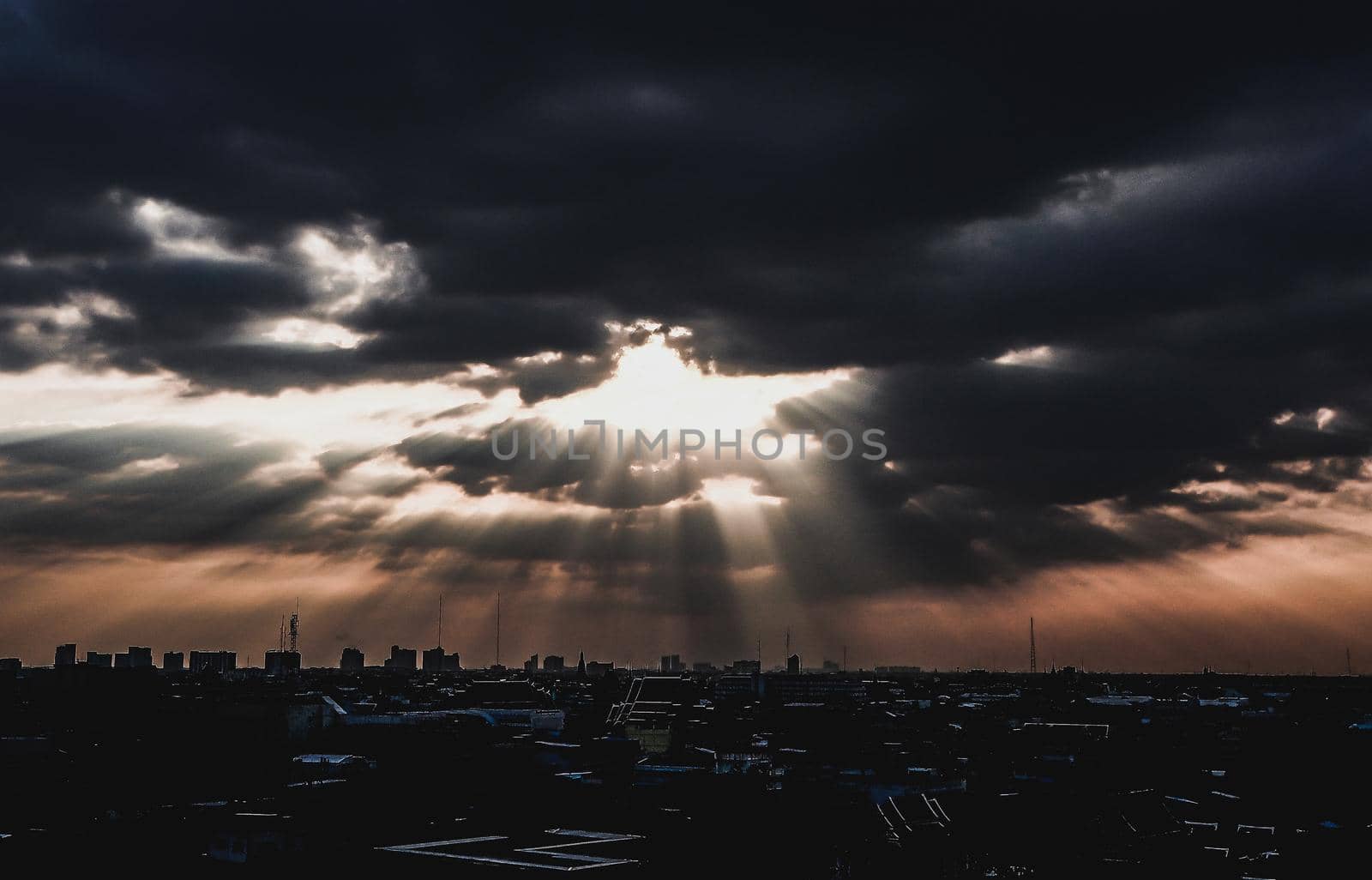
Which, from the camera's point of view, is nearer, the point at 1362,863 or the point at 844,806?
the point at 1362,863

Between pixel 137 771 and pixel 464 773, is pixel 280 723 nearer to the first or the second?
pixel 137 771

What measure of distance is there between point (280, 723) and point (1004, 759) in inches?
4431

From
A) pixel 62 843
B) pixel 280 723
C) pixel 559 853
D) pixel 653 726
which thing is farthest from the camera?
pixel 653 726

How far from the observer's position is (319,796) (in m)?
117

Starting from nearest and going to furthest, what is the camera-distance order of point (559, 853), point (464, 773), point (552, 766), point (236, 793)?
point (559, 853) < point (236, 793) < point (464, 773) < point (552, 766)

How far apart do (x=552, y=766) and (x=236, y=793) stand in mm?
42470

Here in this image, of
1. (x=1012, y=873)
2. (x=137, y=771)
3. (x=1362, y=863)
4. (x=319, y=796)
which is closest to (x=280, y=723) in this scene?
(x=137, y=771)

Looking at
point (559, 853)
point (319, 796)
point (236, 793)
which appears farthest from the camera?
point (236, 793)

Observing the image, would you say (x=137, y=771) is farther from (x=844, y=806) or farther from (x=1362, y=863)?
(x=1362, y=863)

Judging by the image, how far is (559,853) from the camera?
3182 inches

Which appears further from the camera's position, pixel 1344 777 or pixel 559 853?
pixel 1344 777

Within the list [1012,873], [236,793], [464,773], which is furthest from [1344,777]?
[236,793]

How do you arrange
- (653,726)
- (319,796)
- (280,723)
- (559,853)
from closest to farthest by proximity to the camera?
(559,853)
(319,796)
(280,723)
(653,726)

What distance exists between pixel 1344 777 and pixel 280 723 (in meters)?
155
